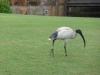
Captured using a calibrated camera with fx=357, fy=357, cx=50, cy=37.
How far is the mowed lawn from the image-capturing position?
19.0 feet

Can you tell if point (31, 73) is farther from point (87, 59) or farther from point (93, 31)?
point (93, 31)

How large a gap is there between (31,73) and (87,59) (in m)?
1.47

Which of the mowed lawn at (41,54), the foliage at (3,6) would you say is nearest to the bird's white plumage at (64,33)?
the mowed lawn at (41,54)

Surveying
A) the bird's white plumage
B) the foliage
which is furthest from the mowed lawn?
the foliage

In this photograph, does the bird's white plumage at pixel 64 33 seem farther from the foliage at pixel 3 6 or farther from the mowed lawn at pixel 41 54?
the foliage at pixel 3 6

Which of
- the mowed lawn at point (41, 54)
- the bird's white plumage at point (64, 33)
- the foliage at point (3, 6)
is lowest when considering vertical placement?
the foliage at point (3, 6)

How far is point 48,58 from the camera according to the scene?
6602 mm

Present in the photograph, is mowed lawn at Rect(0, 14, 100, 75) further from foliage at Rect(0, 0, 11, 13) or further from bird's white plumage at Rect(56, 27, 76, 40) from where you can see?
foliage at Rect(0, 0, 11, 13)

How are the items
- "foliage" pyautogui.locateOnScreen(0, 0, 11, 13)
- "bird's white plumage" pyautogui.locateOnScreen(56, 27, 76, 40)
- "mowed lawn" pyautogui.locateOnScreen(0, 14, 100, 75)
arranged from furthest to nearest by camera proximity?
"foliage" pyautogui.locateOnScreen(0, 0, 11, 13)
"bird's white plumage" pyautogui.locateOnScreen(56, 27, 76, 40)
"mowed lawn" pyautogui.locateOnScreen(0, 14, 100, 75)

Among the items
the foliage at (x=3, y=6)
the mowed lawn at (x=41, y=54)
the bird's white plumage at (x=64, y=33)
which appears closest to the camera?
the mowed lawn at (x=41, y=54)

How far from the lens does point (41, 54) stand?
6996 mm

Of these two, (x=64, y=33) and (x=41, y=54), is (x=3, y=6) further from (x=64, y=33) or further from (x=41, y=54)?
(x=64, y=33)

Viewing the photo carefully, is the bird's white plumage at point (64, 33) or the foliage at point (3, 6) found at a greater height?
the bird's white plumage at point (64, 33)

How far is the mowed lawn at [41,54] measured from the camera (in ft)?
19.0
